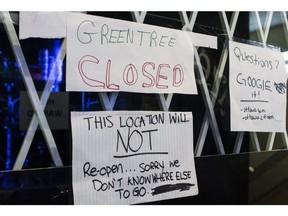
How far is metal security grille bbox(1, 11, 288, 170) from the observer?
56cm

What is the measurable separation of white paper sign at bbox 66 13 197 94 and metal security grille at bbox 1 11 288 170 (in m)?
0.03

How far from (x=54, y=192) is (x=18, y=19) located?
0.36 m

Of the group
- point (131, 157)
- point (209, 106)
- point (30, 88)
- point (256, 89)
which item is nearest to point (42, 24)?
point (30, 88)

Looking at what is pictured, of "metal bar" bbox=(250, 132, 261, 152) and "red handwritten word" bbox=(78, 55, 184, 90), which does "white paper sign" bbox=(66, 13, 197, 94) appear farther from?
"metal bar" bbox=(250, 132, 261, 152)

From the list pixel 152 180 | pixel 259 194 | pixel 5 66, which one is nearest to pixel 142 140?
pixel 152 180

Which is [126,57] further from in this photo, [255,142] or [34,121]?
[255,142]

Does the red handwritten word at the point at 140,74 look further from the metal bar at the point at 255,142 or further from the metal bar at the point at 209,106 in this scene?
the metal bar at the point at 255,142

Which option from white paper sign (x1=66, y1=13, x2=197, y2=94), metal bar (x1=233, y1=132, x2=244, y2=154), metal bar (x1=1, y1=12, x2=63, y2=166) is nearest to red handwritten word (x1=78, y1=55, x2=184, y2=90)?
white paper sign (x1=66, y1=13, x2=197, y2=94)

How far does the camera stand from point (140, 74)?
625 millimetres

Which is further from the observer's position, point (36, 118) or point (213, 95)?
point (213, 95)

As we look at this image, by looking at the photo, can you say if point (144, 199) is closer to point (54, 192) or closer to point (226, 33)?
point (54, 192)

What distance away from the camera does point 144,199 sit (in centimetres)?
62

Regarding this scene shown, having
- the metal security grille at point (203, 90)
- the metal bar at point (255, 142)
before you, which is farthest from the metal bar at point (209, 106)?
the metal bar at point (255, 142)

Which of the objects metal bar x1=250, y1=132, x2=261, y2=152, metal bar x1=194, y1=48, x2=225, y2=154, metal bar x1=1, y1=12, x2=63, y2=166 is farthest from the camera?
metal bar x1=250, y1=132, x2=261, y2=152
